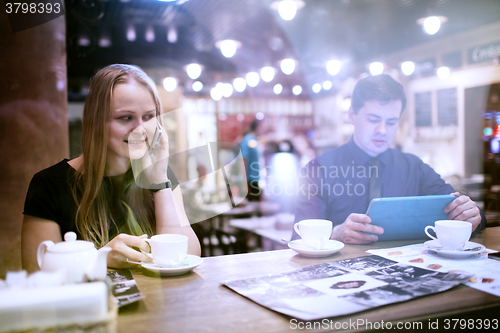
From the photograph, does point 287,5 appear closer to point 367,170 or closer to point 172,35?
point 172,35

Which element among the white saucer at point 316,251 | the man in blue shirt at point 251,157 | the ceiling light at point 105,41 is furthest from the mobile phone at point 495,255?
the ceiling light at point 105,41

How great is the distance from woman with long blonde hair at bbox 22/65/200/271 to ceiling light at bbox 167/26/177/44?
169 inches

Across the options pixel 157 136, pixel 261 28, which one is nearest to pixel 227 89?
pixel 261 28

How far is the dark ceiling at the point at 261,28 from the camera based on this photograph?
178 inches

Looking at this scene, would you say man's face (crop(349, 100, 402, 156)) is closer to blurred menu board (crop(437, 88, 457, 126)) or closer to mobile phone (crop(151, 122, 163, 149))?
mobile phone (crop(151, 122, 163, 149))

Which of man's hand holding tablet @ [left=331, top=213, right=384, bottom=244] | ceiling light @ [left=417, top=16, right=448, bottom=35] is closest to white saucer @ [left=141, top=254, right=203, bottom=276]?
man's hand holding tablet @ [left=331, top=213, right=384, bottom=244]

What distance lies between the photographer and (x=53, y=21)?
1.86 meters

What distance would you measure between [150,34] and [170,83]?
124 cm

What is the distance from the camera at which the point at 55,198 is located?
1276 mm

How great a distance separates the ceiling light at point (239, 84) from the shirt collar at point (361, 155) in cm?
620

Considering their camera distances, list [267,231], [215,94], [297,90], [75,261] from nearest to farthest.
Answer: [75,261] < [267,231] < [215,94] < [297,90]

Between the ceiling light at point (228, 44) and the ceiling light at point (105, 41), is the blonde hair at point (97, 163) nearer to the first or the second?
the ceiling light at point (105, 41)

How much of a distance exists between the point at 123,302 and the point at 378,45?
6363mm

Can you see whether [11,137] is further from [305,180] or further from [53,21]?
[305,180]
